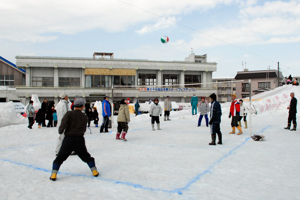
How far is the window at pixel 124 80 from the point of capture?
42.2 metres

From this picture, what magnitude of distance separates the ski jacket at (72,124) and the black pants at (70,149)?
0.10 m

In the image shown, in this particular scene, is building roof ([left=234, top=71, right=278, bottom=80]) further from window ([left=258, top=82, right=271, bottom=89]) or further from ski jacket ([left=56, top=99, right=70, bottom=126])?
ski jacket ([left=56, top=99, right=70, bottom=126])

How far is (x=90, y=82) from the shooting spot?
41.3 m

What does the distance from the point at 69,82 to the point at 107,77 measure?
6170 millimetres

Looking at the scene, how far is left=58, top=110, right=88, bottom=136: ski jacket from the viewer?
4898 millimetres

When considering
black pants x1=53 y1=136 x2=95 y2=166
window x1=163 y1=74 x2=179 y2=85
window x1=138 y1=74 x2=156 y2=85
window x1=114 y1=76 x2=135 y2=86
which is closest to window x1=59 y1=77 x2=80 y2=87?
window x1=114 y1=76 x2=135 y2=86

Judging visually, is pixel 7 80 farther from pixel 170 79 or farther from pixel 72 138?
pixel 72 138

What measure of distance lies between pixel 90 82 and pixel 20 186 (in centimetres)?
3789

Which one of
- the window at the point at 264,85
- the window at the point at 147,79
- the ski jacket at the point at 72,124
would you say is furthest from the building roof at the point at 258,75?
the ski jacket at the point at 72,124

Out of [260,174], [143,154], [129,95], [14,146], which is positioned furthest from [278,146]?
[129,95]

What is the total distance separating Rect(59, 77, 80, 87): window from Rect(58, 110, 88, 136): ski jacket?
37.4m

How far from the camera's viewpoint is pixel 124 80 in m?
42.4

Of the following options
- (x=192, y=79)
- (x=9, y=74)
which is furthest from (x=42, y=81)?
(x=192, y=79)

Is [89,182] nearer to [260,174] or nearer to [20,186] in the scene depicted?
[20,186]
